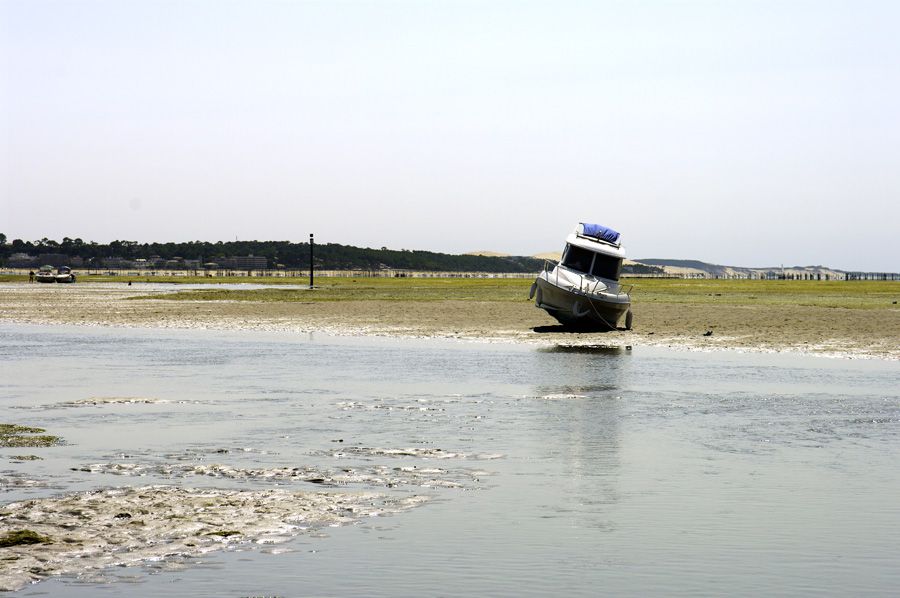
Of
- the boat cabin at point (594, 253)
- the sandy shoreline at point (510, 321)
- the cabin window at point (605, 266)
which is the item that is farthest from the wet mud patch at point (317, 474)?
the cabin window at point (605, 266)

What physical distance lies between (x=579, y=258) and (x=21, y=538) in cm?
3345

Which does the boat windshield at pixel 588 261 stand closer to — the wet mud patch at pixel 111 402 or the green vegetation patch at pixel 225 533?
the wet mud patch at pixel 111 402

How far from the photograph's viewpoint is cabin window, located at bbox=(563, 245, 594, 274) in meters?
42.3

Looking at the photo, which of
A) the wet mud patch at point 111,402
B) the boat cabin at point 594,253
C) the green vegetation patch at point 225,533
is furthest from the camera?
the boat cabin at point 594,253

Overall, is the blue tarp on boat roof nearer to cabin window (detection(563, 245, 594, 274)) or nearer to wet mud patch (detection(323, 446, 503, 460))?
cabin window (detection(563, 245, 594, 274))

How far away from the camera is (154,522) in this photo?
11.3 m

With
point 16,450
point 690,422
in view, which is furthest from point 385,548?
point 690,422

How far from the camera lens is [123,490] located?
12.9m

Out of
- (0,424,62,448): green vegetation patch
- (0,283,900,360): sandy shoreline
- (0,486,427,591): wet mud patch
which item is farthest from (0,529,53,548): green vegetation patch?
(0,283,900,360): sandy shoreline

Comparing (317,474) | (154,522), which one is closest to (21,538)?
(154,522)

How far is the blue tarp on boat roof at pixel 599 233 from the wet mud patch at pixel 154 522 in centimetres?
3073

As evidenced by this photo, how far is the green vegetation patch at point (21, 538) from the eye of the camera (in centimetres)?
1032

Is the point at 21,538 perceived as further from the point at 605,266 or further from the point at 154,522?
the point at 605,266

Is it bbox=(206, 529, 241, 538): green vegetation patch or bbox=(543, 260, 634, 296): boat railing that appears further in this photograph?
bbox=(543, 260, 634, 296): boat railing
